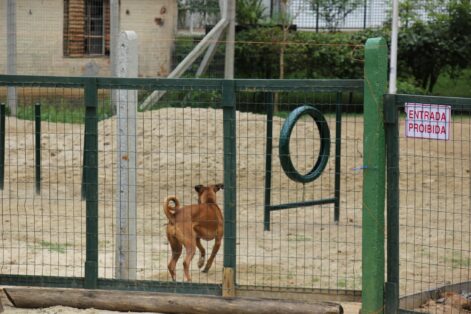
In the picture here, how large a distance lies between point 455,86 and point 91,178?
1703 cm

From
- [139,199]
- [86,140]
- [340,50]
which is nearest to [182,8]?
[340,50]

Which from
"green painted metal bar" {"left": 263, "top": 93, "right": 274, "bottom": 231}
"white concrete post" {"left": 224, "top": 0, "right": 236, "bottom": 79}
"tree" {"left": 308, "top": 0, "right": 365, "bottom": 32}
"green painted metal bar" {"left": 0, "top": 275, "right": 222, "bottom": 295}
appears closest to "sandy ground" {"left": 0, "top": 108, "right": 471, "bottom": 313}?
"green painted metal bar" {"left": 263, "top": 93, "right": 274, "bottom": 231}

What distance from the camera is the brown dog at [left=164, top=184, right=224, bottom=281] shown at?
758 cm

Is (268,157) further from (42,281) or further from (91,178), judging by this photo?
(42,281)

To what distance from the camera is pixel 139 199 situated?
11914 mm

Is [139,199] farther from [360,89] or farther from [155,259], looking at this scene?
[360,89]

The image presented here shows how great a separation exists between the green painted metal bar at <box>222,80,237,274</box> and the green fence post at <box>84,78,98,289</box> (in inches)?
34.1

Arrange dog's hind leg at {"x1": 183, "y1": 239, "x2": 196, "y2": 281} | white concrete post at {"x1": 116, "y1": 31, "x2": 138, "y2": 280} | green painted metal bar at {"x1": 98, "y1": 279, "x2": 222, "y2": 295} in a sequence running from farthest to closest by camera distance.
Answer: dog's hind leg at {"x1": 183, "y1": 239, "x2": 196, "y2": 281} < white concrete post at {"x1": 116, "y1": 31, "x2": 138, "y2": 280} < green painted metal bar at {"x1": 98, "y1": 279, "x2": 222, "y2": 295}

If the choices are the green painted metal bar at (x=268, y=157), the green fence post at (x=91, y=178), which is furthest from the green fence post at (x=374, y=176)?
the green painted metal bar at (x=268, y=157)

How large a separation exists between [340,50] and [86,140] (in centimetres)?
1456

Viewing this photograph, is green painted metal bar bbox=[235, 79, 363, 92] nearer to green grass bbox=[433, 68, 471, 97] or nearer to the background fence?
the background fence

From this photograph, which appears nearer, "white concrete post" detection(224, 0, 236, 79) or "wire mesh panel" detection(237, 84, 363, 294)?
"wire mesh panel" detection(237, 84, 363, 294)

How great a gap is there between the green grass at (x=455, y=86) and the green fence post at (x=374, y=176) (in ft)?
52.4

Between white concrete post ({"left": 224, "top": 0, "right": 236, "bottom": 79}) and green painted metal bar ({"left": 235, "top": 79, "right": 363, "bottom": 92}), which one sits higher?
white concrete post ({"left": 224, "top": 0, "right": 236, "bottom": 79})
